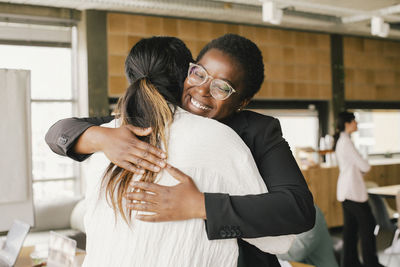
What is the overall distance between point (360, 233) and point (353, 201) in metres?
0.35

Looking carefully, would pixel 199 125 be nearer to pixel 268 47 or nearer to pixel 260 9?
pixel 260 9

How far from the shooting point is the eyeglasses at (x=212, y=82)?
112 cm

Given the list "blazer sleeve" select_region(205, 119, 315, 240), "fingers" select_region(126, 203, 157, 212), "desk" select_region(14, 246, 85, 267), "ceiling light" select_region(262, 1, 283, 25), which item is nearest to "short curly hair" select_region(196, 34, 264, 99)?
"blazer sleeve" select_region(205, 119, 315, 240)

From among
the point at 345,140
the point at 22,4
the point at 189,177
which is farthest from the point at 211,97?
the point at 22,4

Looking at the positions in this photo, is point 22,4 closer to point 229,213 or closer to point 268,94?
point 268,94

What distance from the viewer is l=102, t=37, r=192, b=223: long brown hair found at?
94 centimetres

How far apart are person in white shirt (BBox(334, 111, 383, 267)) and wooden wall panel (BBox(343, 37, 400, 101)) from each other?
313 centimetres

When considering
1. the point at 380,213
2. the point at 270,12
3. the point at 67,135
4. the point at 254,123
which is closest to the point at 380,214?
the point at 380,213

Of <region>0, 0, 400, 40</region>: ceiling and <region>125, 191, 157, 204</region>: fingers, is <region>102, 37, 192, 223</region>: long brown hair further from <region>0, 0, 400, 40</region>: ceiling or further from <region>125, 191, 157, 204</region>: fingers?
<region>0, 0, 400, 40</region>: ceiling

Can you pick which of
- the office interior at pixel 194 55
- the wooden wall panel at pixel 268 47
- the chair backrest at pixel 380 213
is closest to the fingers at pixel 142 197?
the office interior at pixel 194 55

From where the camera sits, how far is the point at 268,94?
703 centimetres

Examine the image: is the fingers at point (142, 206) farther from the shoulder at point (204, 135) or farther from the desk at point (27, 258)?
the desk at point (27, 258)

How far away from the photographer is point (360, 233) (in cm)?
479

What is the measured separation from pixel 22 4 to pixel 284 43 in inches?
155
